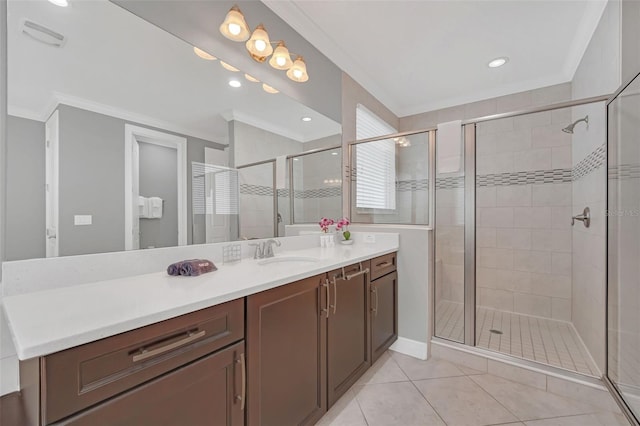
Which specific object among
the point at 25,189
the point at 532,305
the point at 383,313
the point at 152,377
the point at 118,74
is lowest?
the point at 532,305

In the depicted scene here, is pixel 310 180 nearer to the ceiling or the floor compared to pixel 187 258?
nearer to the ceiling

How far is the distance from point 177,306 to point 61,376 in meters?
0.26

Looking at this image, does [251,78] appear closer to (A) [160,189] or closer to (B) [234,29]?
(B) [234,29]

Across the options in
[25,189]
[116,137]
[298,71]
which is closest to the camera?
[25,189]

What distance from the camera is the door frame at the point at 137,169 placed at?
118cm

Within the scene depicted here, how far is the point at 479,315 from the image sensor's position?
2812 mm

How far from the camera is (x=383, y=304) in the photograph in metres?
2.03

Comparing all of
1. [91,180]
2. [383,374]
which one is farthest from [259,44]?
[383,374]

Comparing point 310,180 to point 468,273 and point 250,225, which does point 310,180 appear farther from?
point 468,273

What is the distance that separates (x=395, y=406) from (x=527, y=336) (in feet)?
5.35

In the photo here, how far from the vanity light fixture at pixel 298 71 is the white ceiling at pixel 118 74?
396mm

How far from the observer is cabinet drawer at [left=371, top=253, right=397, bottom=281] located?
189cm

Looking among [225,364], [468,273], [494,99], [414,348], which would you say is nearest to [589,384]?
[468,273]

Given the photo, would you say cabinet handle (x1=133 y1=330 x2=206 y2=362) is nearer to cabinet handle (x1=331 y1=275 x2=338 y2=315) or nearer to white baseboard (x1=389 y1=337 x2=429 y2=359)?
cabinet handle (x1=331 y1=275 x2=338 y2=315)
